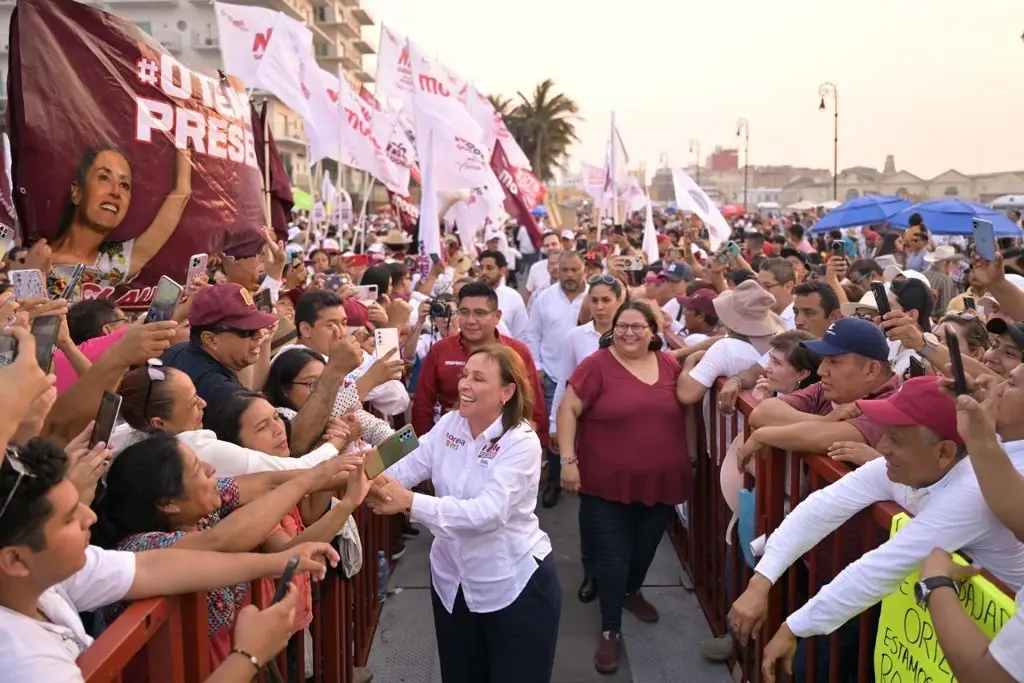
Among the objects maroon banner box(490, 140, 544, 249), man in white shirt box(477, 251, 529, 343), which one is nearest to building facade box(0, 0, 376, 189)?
maroon banner box(490, 140, 544, 249)

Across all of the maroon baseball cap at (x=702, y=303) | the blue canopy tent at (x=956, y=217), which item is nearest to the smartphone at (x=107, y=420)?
the maroon baseball cap at (x=702, y=303)

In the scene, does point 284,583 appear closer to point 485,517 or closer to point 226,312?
point 485,517

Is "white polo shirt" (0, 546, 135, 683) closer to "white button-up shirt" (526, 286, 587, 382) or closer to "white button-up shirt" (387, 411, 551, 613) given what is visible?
"white button-up shirt" (387, 411, 551, 613)

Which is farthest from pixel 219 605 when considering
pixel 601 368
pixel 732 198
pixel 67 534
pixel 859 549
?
pixel 732 198

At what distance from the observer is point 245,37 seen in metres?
8.79

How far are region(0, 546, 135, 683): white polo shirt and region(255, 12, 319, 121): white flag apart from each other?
7.67 meters

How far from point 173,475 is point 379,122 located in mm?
11173

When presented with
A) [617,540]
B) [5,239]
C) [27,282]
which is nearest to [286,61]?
[5,239]

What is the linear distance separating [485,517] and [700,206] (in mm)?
8840

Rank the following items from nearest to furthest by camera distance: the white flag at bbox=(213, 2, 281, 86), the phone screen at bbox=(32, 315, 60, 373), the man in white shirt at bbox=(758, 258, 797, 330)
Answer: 1. the phone screen at bbox=(32, 315, 60, 373)
2. the man in white shirt at bbox=(758, 258, 797, 330)
3. the white flag at bbox=(213, 2, 281, 86)

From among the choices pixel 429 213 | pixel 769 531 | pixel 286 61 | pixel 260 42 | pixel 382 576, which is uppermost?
pixel 260 42

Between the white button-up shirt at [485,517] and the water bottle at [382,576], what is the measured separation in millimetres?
1585

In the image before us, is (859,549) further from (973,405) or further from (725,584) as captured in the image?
(725,584)

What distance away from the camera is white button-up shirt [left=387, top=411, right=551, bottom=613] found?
10.1ft
